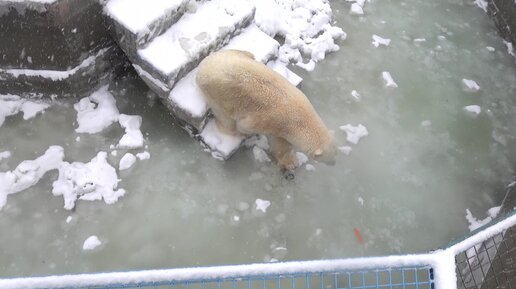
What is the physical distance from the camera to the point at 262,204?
4.48 meters

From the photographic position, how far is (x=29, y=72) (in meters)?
4.50

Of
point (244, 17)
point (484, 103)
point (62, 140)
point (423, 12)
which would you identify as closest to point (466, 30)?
point (423, 12)

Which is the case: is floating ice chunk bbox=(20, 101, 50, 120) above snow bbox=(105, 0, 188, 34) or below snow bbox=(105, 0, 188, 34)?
below

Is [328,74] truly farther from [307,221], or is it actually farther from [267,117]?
[307,221]

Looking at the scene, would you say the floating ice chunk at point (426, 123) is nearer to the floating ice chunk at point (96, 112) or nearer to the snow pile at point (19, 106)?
the floating ice chunk at point (96, 112)

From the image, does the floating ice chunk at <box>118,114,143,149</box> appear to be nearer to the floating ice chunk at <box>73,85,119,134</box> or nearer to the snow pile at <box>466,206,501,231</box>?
the floating ice chunk at <box>73,85,119,134</box>

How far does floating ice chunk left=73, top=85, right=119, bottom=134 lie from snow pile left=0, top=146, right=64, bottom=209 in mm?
357

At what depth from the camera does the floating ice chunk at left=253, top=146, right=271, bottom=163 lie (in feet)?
15.5

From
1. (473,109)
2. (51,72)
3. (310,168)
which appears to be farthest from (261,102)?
(473,109)

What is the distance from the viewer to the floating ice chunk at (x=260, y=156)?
4.73 metres

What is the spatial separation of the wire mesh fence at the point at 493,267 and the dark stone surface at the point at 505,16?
11.4 feet

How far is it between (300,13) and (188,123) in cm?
214

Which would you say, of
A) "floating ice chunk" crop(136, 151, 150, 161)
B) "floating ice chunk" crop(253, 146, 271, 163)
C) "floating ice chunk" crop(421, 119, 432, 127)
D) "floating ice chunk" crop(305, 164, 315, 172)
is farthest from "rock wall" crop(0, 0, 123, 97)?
"floating ice chunk" crop(421, 119, 432, 127)

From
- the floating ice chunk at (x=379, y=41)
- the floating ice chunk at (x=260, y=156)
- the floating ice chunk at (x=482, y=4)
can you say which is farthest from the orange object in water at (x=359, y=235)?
the floating ice chunk at (x=482, y=4)
